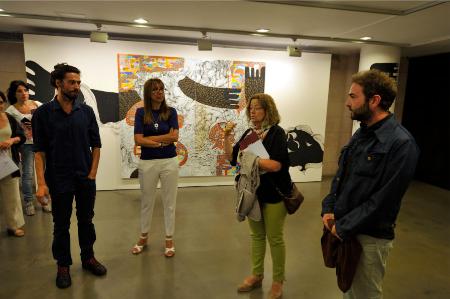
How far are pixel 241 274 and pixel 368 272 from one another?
1.44 meters

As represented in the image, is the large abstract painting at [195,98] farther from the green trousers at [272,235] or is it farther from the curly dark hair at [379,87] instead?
the curly dark hair at [379,87]

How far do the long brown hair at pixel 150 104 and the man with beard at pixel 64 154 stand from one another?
489 mm

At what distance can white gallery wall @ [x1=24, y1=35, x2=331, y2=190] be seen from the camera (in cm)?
483

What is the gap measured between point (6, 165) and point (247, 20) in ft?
11.1

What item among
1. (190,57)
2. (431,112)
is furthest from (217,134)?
(431,112)

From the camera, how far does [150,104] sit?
2.87 m

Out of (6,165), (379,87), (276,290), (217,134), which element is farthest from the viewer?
(217,134)

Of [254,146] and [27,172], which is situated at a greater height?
[254,146]

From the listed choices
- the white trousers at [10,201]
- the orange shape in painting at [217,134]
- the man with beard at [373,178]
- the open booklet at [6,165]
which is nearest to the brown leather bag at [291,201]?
the man with beard at [373,178]

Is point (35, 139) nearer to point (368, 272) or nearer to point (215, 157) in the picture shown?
point (368, 272)

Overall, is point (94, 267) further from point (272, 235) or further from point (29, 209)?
point (29, 209)

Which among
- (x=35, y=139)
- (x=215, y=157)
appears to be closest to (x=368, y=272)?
(x=35, y=139)

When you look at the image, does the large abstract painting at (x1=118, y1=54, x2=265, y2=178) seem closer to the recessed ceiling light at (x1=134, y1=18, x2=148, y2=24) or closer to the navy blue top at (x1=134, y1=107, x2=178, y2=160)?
the recessed ceiling light at (x1=134, y1=18, x2=148, y2=24)

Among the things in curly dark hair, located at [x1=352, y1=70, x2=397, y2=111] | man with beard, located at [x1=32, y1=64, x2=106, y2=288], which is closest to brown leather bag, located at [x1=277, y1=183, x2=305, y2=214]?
curly dark hair, located at [x1=352, y1=70, x2=397, y2=111]
